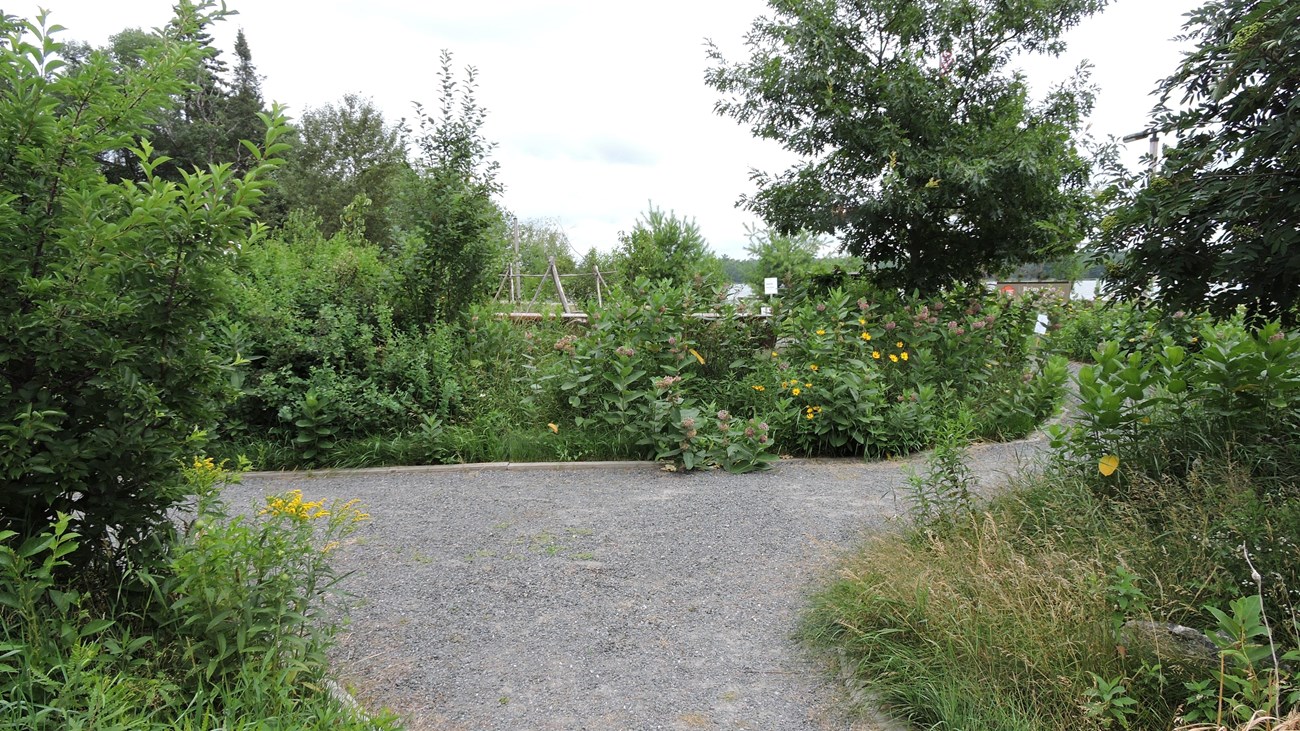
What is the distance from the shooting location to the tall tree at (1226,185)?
245 centimetres

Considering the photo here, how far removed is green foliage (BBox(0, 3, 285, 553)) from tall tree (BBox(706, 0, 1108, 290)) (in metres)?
5.74

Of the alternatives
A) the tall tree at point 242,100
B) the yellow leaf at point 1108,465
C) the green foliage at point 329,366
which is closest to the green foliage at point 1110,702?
the yellow leaf at point 1108,465

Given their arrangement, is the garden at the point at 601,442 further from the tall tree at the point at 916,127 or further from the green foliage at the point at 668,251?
the green foliage at the point at 668,251

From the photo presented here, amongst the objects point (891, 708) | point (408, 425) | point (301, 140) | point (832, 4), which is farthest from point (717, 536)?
point (301, 140)

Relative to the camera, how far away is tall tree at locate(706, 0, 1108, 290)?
6.82 meters

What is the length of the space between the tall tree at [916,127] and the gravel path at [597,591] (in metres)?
2.60

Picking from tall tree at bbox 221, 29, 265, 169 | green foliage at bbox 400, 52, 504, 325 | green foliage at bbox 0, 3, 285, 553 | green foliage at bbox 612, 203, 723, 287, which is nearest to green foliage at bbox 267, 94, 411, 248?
tall tree at bbox 221, 29, 265, 169

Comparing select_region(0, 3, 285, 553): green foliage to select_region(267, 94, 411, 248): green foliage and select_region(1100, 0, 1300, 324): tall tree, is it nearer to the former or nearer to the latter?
select_region(1100, 0, 1300, 324): tall tree

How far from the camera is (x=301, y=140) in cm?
3247

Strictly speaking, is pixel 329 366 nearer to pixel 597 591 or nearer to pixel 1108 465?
pixel 597 591

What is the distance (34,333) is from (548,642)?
1.96 m

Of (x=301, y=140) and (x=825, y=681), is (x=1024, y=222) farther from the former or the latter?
(x=301, y=140)

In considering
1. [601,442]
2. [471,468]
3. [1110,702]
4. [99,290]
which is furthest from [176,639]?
[601,442]

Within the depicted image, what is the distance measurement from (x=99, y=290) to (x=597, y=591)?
2254mm
